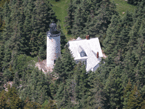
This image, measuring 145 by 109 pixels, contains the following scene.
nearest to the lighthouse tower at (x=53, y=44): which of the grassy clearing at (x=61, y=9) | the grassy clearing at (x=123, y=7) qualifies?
the grassy clearing at (x=61, y=9)

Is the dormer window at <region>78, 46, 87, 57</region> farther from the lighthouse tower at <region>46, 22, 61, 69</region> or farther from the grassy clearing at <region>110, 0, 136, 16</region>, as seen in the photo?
the grassy clearing at <region>110, 0, 136, 16</region>

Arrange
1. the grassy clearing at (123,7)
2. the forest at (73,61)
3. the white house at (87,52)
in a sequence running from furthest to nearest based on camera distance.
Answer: the grassy clearing at (123,7), the white house at (87,52), the forest at (73,61)

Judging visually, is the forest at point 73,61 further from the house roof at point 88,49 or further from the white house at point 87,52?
the house roof at point 88,49

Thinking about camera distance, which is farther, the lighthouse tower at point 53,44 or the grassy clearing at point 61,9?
the grassy clearing at point 61,9

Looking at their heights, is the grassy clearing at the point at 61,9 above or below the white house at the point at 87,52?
above

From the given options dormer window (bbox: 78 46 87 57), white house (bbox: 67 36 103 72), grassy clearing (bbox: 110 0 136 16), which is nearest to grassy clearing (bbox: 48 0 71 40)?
grassy clearing (bbox: 110 0 136 16)

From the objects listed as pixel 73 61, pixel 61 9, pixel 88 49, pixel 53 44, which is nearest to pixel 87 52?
pixel 88 49
